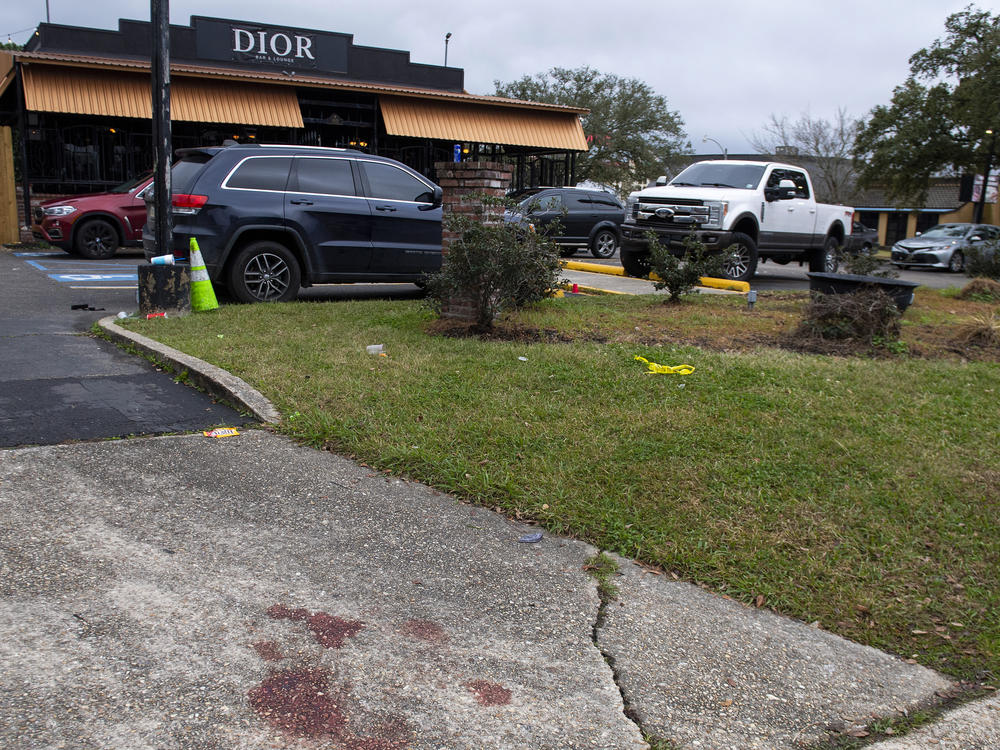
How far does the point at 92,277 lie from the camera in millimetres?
13023

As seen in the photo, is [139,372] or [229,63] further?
[229,63]

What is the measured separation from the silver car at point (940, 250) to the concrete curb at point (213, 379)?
2421 cm

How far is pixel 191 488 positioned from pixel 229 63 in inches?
883

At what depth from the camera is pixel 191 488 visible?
4.31 metres

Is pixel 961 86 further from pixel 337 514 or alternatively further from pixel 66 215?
pixel 337 514

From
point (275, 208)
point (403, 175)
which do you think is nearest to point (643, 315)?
point (403, 175)

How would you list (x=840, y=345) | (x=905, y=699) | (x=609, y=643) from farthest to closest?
(x=840, y=345)
(x=609, y=643)
(x=905, y=699)

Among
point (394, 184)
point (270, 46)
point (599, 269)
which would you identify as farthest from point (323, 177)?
point (270, 46)

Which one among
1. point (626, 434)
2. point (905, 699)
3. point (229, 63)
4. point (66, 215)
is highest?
point (229, 63)

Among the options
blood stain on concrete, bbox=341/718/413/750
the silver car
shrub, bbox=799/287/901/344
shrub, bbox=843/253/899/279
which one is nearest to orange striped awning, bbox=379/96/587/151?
the silver car

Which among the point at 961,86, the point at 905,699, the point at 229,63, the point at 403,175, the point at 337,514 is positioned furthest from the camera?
the point at 961,86

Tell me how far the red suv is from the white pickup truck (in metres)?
9.45

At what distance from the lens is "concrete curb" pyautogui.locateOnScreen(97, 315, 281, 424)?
5.51 meters

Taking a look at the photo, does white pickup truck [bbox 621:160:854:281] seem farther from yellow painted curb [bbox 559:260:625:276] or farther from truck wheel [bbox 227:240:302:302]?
truck wheel [bbox 227:240:302:302]
